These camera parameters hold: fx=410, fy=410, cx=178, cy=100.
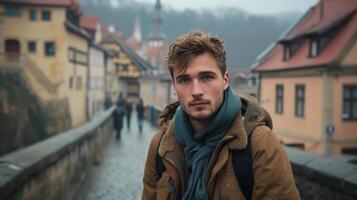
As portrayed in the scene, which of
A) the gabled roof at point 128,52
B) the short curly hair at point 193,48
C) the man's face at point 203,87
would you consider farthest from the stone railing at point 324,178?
the gabled roof at point 128,52

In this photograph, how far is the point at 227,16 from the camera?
278 feet

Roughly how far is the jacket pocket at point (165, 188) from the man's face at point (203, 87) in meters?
0.35

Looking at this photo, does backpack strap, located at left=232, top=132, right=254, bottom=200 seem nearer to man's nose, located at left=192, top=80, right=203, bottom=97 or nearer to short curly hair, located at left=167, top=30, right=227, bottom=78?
man's nose, located at left=192, top=80, right=203, bottom=97

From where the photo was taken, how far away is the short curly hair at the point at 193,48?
2064mm

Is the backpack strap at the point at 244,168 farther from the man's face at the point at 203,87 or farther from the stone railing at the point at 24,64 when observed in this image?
the stone railing at the point at 24,64

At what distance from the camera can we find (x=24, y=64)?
79.0ft

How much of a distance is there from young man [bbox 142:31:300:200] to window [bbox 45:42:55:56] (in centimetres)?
2842

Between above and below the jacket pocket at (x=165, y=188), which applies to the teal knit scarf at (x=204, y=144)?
above

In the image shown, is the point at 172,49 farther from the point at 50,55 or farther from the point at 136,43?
the point at 136,43

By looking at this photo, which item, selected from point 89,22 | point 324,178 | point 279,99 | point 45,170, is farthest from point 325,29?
point 89,22

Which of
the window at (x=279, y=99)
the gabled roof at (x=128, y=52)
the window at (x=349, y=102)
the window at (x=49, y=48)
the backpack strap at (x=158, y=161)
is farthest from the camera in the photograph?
the gabled roof at (x=128, y=52)

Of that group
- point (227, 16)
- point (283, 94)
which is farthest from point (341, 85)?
point (227, 16)

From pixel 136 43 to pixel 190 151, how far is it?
8574 centimetres

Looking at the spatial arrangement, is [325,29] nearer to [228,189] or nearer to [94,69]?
[228,189]
